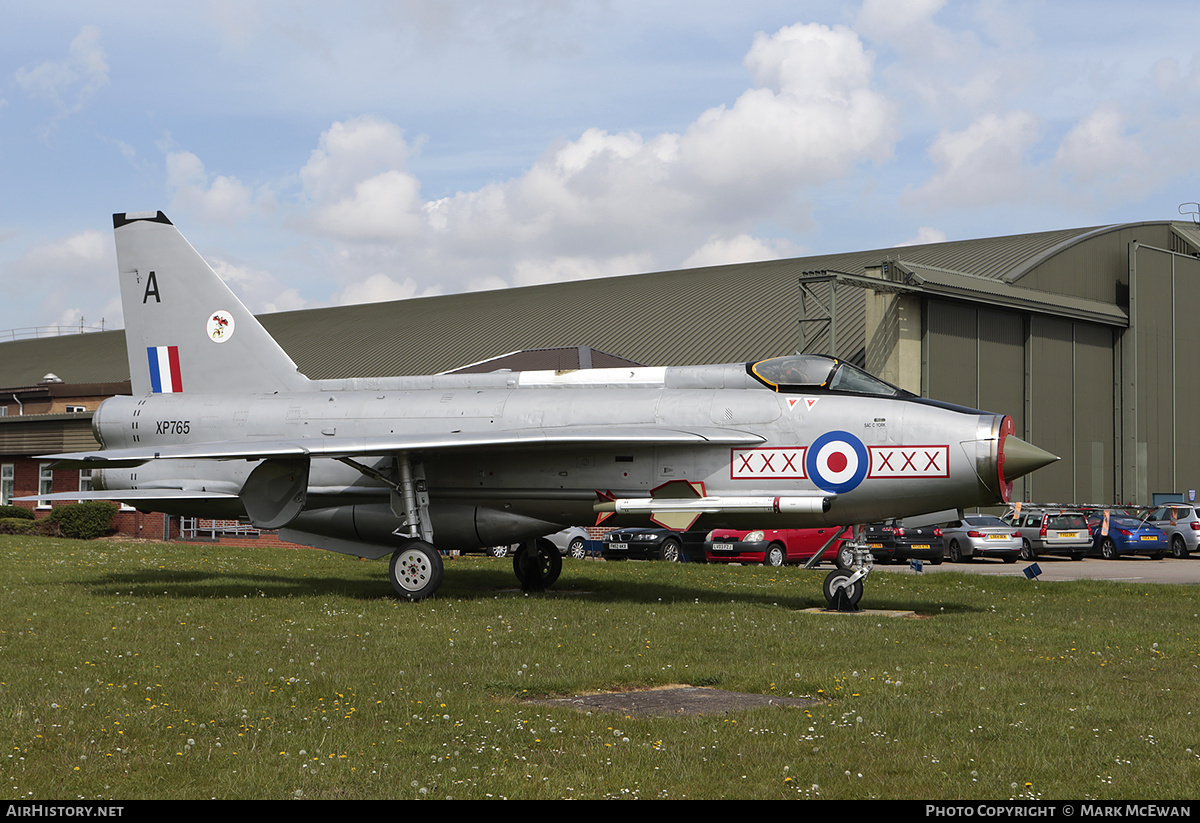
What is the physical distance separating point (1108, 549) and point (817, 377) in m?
24.0

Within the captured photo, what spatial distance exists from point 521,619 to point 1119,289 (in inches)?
1463

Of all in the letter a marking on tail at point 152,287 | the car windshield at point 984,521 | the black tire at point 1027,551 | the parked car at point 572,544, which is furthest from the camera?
the black tire at point 1027,551

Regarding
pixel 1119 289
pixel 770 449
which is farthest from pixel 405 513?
pixel 1119 289

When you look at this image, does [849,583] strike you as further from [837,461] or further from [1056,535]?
[1056,535]

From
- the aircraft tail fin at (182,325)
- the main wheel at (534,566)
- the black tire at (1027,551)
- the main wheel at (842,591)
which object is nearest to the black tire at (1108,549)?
the black tire at (1027,551)

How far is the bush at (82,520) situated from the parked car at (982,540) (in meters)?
27.1

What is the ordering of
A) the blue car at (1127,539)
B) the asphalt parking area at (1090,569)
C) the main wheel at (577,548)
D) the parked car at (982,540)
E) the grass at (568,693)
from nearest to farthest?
1. the grass at (568,693)
2. the asphalt parking area at (1090,569)
3. the main wheel at (577,548)
4. the parked car at (982,540)
5. the blue car at (1127,539)

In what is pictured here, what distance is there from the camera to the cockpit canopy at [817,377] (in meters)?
15.2

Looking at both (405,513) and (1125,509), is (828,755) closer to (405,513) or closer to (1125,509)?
(405,513)

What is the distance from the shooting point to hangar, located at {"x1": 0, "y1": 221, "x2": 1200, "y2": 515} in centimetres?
3603

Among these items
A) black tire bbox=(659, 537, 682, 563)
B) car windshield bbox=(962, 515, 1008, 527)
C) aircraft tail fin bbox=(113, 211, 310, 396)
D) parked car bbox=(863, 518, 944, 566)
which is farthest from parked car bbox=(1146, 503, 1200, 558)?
aircraft tail fin bbox=(113, 211, 310, 396)

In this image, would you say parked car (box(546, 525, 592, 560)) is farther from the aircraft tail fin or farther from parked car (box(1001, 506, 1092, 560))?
the aircraft tail fin

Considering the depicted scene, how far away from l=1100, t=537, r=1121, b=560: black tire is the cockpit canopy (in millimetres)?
23086

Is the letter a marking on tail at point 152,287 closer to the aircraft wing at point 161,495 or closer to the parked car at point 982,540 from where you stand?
the aircraft wing at point 161,495
